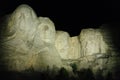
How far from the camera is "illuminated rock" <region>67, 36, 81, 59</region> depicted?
600 cm

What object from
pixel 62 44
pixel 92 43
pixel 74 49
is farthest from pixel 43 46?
pixel 92 43

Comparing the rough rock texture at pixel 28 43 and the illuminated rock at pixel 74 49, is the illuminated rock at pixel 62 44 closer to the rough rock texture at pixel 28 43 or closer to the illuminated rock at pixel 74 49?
the illuminated rock at pixel 74 49

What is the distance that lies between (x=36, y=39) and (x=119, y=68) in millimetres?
1305

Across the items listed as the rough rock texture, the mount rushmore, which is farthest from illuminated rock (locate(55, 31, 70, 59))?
the rough rock texture

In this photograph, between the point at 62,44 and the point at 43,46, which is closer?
the point at 43,46

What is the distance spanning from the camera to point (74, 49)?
6035 millimetres

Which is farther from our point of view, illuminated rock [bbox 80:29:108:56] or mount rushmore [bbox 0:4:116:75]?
illuminated rock [bbox 80:29:108:56]

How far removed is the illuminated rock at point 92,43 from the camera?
5896 mm

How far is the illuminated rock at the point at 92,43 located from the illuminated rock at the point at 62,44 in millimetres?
250

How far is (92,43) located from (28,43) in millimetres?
1085

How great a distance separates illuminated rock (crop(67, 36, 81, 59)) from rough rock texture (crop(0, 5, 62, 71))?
16.0 inches

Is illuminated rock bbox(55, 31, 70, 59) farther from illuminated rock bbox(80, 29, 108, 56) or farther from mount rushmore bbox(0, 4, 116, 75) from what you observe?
illuminated rock bbox(80, 29, 108, 56)

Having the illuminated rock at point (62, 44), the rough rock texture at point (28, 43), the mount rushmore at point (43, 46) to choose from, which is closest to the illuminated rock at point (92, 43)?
the mount rushmore at point (43, 46)

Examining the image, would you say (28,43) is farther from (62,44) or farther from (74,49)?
(74,49)
